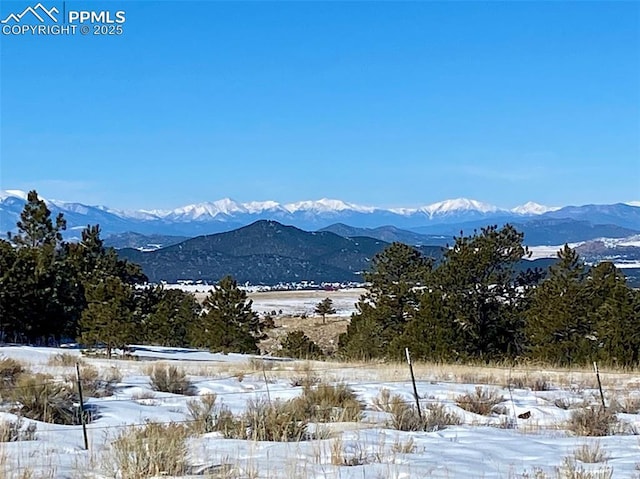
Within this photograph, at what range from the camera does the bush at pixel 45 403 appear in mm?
8836

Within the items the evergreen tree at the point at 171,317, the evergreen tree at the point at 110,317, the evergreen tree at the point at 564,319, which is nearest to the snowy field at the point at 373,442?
the evergreen tree at the point at 110,317

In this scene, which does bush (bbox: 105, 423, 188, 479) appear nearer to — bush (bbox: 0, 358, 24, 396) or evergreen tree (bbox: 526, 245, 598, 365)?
bush (bbox: 0, 358, 24, 396)

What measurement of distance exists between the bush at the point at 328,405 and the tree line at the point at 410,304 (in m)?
14.2

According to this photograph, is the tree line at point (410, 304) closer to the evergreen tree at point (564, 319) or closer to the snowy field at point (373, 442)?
the evergreen tree at point (564, 319)

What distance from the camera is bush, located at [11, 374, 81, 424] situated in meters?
8.84

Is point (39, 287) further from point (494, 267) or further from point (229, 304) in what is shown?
point (494, 267)

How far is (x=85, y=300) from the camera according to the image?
1224 inches

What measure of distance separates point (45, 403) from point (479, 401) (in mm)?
5725

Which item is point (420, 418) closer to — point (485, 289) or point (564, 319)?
point (564, 319)

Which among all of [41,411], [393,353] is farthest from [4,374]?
[393,353]

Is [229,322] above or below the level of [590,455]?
below

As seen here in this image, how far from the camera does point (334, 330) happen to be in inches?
2736

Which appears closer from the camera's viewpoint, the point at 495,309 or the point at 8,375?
the point at 8,375

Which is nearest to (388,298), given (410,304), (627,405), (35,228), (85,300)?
(410,304)
